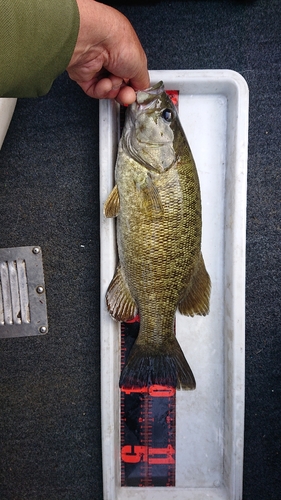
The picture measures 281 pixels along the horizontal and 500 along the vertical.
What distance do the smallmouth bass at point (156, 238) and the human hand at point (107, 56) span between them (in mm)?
49

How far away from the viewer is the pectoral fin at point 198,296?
1.25 metres

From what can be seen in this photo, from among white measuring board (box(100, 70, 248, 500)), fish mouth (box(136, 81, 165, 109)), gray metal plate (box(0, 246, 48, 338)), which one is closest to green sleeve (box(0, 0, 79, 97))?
fish mouth (box(136, 81, 165, 109))

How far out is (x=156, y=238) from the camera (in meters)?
1.15

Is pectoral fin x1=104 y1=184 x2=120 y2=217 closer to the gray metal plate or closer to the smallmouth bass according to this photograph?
the smallmouth bass

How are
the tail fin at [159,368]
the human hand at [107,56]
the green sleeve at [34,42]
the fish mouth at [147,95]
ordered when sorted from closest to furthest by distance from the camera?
1. the green sleeve at [34,42]
2. the human hand at [107,56]
3. the fish mouth at [147,95]
4. the tail fin at [159,368]

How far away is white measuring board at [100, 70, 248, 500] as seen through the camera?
127 cm

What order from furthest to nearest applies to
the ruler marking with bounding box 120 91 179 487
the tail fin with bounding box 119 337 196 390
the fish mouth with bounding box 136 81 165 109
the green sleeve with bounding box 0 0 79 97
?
1. the ruler marking with bounding box 120 91 179 487
2. the tail fin with bounding box 119 337 196 390
3. the fish mouth with bounding box 136 81 165 109
4. the green sleeve with bounding box 0 0 79 97

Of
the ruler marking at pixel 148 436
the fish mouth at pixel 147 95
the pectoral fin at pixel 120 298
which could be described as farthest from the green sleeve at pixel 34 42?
the ruler marking at pixel 148 436

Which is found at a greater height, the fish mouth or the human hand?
the human hand

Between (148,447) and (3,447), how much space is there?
→ 1.64ft

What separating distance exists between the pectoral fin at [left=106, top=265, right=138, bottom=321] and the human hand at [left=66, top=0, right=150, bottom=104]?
49 cm

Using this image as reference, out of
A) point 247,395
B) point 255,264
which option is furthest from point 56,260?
point 247,395

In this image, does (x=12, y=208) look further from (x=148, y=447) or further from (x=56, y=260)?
(x=148, y=447)

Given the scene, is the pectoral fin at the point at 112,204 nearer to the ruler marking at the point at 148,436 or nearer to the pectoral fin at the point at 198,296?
the pectoral fin at the point at 198,296
